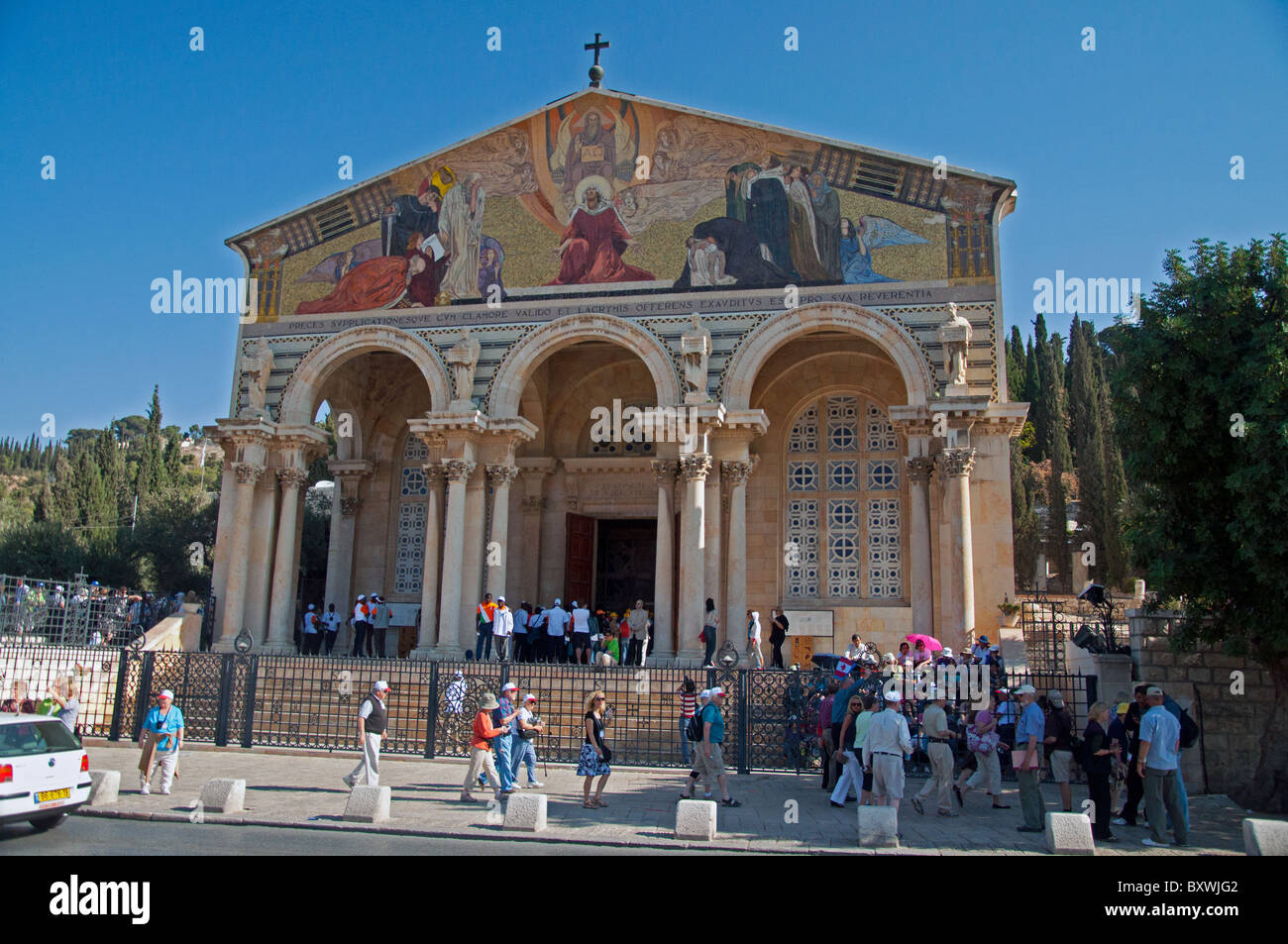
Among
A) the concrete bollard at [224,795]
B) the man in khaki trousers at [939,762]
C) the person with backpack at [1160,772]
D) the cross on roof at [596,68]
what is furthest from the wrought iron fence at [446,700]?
the cross on roof at [596,68]

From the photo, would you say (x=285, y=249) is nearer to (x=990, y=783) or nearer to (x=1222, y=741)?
(x=990, y=783)

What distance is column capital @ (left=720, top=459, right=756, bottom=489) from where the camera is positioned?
2114 cm

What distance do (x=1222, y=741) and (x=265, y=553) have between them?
19.2 m

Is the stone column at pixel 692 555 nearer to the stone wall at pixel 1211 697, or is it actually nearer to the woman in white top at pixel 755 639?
the woman in white top at pixel 755 639

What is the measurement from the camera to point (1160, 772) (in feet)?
34.1

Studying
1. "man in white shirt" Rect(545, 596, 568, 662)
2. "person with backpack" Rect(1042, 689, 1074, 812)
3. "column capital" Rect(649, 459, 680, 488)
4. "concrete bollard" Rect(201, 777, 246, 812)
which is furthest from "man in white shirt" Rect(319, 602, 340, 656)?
"person with backpack" Rect(1042, 689, 1074, 812)

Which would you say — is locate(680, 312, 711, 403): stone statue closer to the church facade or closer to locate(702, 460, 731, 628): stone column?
the church facade

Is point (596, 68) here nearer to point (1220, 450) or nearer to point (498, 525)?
point (498, 525)

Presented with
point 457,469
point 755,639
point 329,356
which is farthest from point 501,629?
point 329,356

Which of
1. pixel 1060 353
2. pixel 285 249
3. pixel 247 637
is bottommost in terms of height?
pixel 247 637

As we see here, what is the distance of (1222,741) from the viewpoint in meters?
14.1

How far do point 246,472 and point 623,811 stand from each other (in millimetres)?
14510

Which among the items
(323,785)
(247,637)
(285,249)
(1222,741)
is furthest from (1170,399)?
(285,249)

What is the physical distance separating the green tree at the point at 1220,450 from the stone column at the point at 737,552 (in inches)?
341
